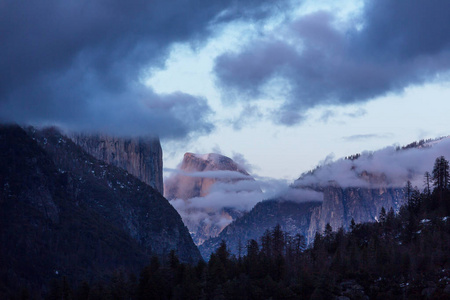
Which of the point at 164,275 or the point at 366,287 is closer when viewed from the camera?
the point at 366,287

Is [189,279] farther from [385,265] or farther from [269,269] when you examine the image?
[385,265]

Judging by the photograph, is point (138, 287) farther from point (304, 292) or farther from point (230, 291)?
point (304, 292)

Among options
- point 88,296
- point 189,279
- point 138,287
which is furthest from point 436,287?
point 88,296

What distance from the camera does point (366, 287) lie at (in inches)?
6914

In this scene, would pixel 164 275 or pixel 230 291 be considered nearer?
pixel 230 291

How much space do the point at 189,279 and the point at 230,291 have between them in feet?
48.3

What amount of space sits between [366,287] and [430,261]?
18.5 metres

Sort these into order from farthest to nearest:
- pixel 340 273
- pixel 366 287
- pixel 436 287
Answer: pixel 340 273
pixel 366 287
pixel 436 287

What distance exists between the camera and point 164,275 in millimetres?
197000

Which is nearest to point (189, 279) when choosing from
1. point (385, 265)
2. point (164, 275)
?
point (164, 275)

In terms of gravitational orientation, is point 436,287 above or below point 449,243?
below

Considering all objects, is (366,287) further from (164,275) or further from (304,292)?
(164,275)

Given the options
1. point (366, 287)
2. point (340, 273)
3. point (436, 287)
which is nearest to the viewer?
point (436, 287)

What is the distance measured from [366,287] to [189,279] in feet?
154
